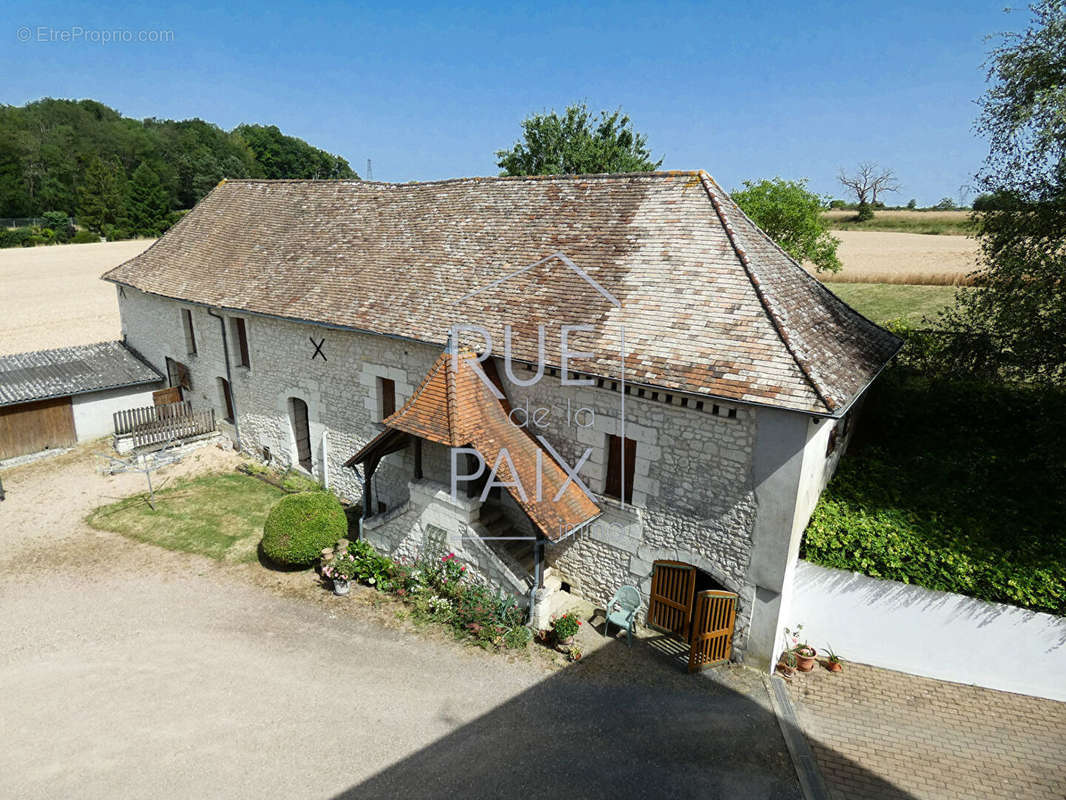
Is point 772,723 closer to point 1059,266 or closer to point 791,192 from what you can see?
point 1059,266

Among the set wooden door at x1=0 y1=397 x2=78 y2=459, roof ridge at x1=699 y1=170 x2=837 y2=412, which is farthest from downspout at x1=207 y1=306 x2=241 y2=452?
roof ridge at x1=699 y1=170 x2=837 y2=412

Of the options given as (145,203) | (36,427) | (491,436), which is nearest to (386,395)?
(491,436)

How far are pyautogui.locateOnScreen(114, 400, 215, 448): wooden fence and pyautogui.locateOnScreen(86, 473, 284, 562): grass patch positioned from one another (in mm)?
2630

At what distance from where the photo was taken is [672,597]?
33.2 ft

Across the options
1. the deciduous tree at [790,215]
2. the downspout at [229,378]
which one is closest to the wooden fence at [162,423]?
the downspout at [229,378]

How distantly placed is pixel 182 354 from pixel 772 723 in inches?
758

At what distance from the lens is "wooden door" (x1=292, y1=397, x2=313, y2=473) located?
16.2m

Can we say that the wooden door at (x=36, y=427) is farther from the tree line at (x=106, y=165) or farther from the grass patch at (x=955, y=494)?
the tree line at (x=106, y=165)

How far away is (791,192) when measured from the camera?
25.5 m

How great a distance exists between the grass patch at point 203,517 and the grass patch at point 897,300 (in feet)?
77.3

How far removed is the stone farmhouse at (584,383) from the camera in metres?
9.20

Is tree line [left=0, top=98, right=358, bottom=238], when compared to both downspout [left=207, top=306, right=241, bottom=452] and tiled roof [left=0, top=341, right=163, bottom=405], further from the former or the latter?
downspout [left=207, top=306, right=241, bottom=452]

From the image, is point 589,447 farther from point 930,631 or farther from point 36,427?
point 36,427

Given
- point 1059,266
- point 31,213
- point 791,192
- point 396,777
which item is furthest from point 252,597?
point 31,213
